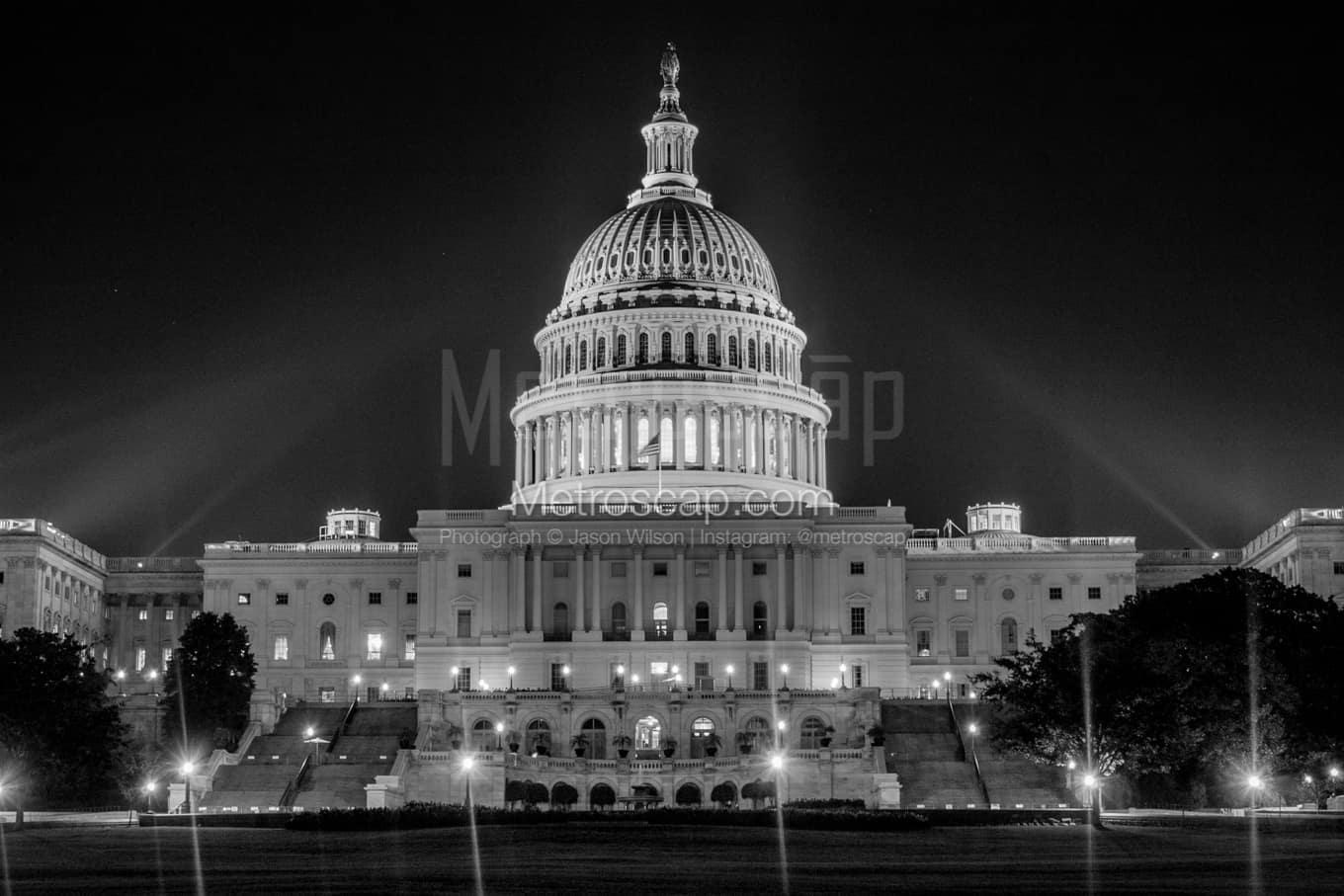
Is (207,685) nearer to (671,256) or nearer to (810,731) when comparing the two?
(810,731)

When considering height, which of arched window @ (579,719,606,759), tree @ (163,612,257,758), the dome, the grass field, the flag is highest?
the dome

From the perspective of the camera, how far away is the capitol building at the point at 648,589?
120 metres

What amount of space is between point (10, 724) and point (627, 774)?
3140cm

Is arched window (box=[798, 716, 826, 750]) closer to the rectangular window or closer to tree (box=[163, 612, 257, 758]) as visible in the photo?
the rectangular window

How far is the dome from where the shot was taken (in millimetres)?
180125

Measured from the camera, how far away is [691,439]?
567 feet

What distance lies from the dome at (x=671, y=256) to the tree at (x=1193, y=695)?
79.3 m

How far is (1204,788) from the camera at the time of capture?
9988 cm

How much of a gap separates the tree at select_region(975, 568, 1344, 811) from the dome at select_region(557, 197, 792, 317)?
79.3 metres

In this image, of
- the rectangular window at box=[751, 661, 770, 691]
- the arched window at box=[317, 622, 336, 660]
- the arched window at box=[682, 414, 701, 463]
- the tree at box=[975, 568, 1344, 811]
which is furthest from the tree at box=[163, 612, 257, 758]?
the arched window at box=[682, 414, 701, 463]

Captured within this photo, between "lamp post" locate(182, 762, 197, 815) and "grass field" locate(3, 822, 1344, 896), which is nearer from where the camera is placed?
"grass field" locate(3, 822, 1344, 896)

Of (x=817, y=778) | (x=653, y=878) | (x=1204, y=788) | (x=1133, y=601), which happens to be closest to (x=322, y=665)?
(x=817, y=778)

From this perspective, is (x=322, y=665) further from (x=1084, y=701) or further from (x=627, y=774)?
(x=1084, y=701)

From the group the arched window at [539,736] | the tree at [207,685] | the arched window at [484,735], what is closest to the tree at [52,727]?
the tree at [207,685]
